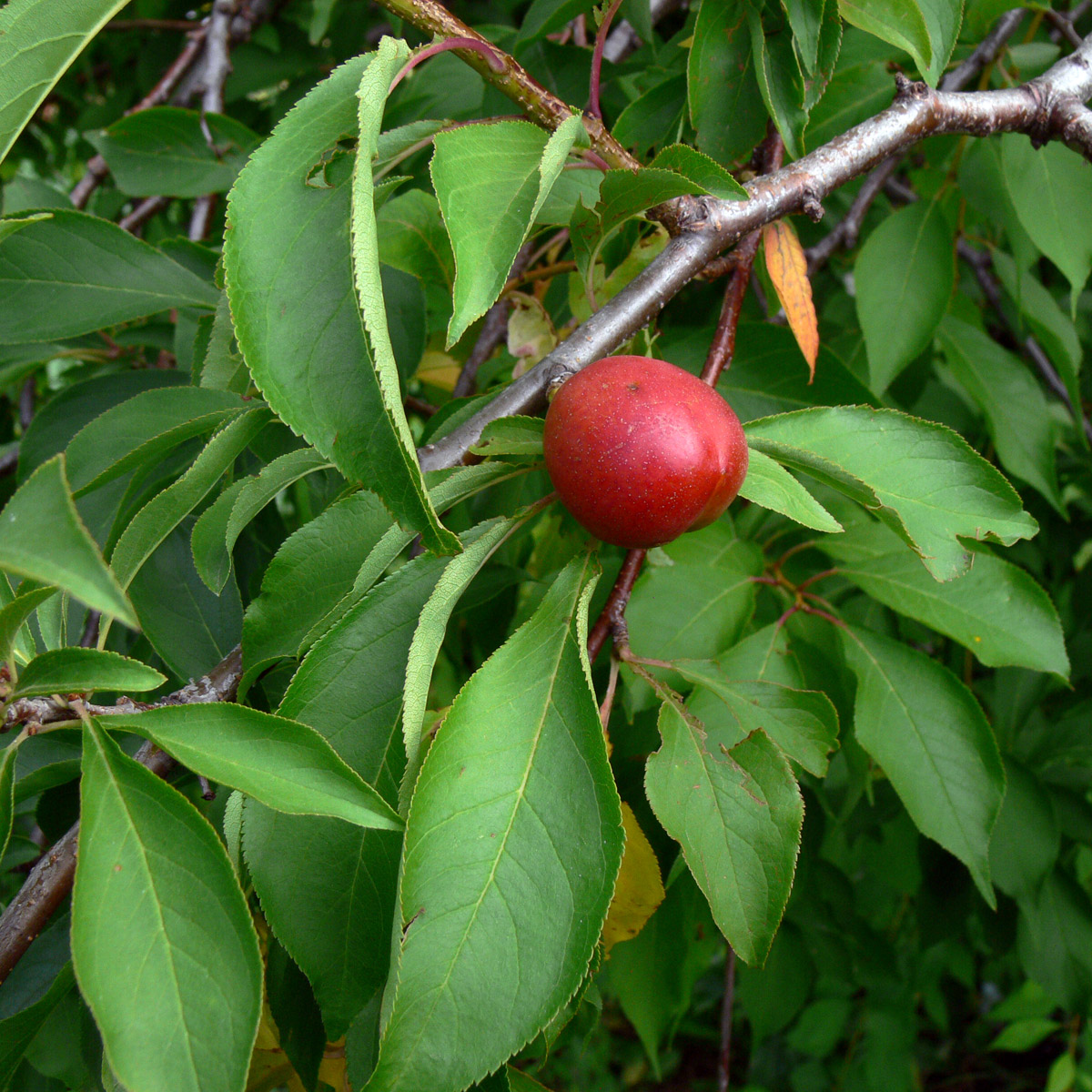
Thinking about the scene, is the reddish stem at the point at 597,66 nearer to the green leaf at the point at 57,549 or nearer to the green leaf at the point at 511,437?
the green leaf at the point at 511,437

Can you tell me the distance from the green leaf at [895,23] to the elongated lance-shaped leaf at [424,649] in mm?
612

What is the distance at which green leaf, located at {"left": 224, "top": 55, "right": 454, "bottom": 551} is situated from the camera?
0.50m

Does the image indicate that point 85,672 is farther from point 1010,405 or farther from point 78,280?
point 1010,405

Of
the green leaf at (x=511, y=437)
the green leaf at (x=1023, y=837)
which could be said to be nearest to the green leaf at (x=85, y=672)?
the green leaf at (x=511, y=437)

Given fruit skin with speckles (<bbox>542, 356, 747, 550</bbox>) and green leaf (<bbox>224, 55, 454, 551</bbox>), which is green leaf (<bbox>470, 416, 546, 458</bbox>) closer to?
fruit skin with speckles (<bbox>542, 356, 747, 550</bbox>)

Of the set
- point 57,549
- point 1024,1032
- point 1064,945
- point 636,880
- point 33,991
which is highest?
point 57,549

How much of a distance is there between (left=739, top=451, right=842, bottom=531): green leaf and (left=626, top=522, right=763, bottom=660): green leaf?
0.92ft

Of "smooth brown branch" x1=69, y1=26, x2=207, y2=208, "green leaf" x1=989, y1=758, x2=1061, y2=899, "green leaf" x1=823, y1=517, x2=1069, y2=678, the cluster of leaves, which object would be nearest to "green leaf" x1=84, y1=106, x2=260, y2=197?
the cluster of leaves

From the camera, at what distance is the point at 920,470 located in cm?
78

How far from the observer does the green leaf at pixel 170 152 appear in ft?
4.79

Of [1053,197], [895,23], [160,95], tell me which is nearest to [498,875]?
[895,23]

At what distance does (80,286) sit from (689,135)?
730mm

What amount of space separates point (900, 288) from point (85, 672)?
1073 mm

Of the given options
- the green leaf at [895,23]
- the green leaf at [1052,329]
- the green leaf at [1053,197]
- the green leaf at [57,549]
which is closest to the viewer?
the green leaf at [57,549]
